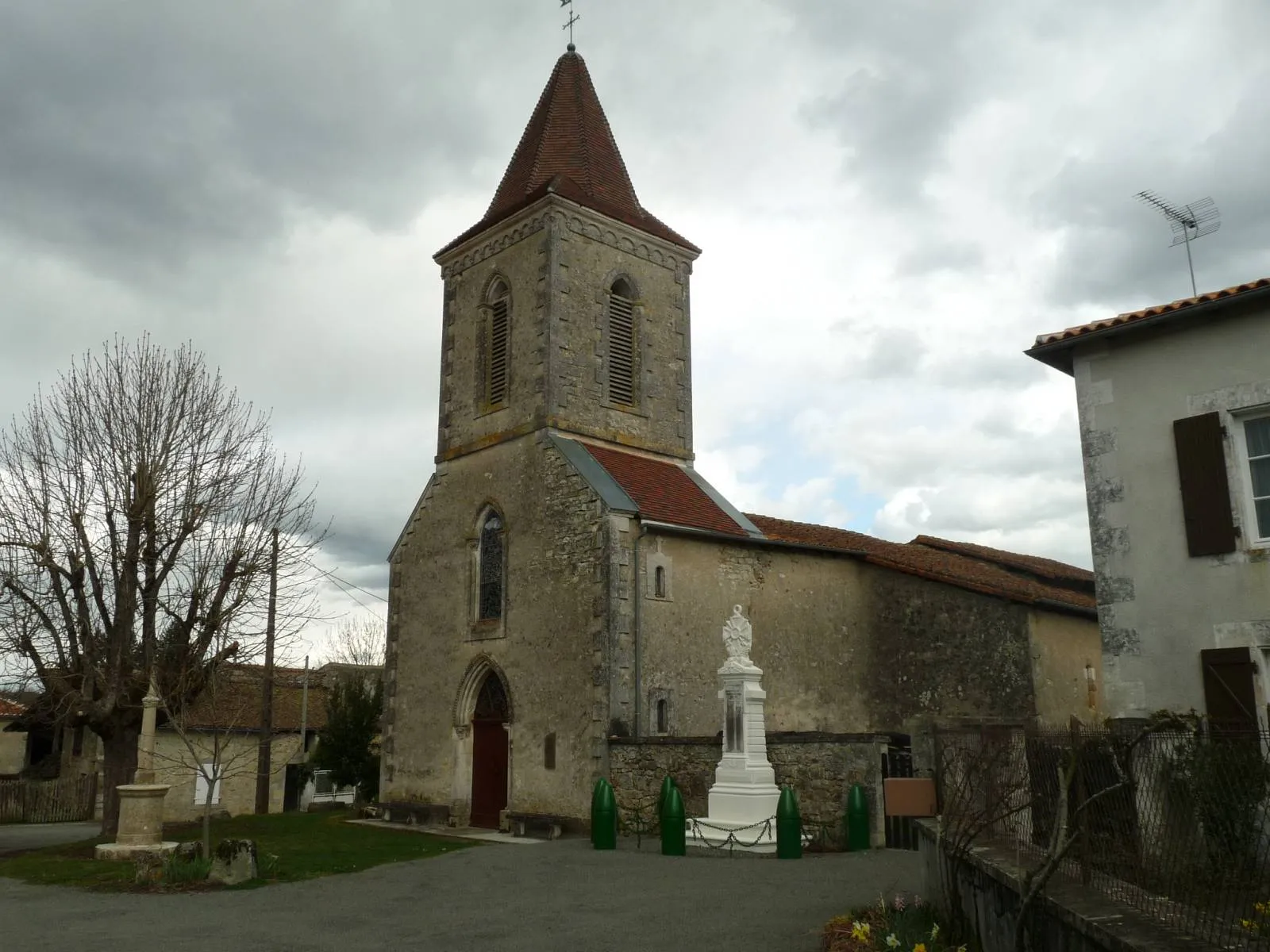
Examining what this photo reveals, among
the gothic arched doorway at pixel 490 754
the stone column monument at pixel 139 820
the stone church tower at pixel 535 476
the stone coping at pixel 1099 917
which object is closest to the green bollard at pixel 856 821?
the stone church tower at pixel 535 476

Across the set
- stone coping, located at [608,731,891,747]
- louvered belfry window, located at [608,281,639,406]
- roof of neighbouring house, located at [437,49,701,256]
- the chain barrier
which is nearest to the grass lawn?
stone coping, located at [608,731,891,747]

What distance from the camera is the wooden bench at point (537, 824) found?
1692 centimetres

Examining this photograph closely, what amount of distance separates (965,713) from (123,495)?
14.7 metres

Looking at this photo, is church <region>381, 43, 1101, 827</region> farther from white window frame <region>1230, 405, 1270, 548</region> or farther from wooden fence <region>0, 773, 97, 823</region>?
wooden fence <region>0, 773, 97, 823</region>

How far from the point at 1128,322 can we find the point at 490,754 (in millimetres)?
13121

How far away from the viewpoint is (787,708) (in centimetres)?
1883

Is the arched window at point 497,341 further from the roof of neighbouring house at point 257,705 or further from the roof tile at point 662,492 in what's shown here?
the roof of neighbouring house at point 257,705

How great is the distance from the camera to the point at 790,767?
1509cm

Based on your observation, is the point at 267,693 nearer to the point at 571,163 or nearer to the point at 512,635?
the point at 512,635

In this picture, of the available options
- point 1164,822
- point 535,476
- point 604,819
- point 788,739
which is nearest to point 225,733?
point 535,476

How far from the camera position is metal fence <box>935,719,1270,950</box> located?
4672 mm

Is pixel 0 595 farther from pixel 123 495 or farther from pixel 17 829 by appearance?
pixel 17 829

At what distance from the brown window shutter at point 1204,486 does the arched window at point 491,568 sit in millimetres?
12065

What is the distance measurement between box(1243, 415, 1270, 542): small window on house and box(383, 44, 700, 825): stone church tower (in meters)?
9.51
